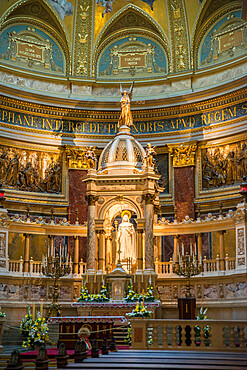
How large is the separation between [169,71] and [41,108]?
7177 mm

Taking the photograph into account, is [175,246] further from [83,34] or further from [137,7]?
[137,7]

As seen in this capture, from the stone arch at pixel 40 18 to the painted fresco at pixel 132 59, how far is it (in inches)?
86.6

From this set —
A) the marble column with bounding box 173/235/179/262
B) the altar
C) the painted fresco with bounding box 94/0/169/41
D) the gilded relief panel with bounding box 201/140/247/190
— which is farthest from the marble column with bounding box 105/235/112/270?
the painted fresco with bounding box 94/0/169/41

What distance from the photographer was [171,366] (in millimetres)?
11047

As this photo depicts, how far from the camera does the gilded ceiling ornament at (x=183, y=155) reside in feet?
98.9

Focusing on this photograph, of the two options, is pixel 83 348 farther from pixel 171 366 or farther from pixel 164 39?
pixel 164 39

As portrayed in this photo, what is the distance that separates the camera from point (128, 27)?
33.8 meters

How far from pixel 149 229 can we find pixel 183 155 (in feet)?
26.3

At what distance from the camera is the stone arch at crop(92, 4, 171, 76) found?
33.1 metres

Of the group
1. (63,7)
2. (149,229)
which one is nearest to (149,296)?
(149,229)

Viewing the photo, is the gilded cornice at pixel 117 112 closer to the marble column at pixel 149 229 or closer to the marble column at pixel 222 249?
the marble column at pixel 222 249

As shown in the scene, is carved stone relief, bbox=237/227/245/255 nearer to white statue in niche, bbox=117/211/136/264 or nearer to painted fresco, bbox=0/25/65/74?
white statue in niche, bbox=117/211/136/264

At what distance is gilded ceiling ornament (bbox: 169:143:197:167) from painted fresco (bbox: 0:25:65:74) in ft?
25.4

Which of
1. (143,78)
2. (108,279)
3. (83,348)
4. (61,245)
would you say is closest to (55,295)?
(108,279)
